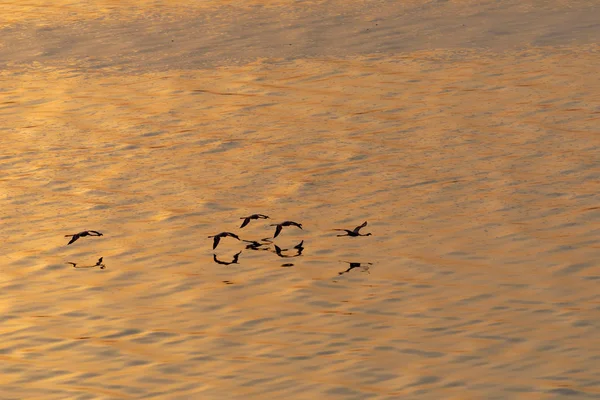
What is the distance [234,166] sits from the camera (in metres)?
25.4

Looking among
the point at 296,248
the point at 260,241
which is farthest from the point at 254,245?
the point at 296,248

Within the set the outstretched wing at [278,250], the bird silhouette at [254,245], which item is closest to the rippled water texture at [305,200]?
the bird silhouette at [254,245]

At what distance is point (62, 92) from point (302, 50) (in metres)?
6.22

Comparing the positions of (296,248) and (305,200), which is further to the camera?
(305,200)

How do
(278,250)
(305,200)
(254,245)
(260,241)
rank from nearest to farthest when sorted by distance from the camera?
1. (278,250)
2. (254,245)
3. (260,241)
4. (305,200)

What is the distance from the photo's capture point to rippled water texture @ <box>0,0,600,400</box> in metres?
16.4

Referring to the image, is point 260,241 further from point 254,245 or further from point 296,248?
point 296,248

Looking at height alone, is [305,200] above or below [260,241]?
below

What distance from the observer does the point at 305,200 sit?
76.2ft

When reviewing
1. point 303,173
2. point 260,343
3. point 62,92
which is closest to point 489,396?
point 260,343

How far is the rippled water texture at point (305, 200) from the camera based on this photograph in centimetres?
1639

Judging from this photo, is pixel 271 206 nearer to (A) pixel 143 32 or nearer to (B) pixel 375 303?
(B) pixel 375 303

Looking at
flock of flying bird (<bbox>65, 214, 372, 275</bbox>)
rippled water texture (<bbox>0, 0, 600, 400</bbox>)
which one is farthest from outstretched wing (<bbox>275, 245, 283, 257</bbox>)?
rippled water texture (<bbox>0, 0, 600, 400</bbox>)

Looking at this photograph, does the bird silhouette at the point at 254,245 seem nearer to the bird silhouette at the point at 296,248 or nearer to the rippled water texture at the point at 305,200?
the rippled water texture at the point at 305,200
